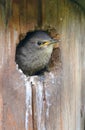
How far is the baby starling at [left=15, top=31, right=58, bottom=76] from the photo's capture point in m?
2.48

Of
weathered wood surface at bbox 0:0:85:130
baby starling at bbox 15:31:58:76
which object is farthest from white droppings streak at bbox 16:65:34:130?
baby starling at bbox 15:31:58:76

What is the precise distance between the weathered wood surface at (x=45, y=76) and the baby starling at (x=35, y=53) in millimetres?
72

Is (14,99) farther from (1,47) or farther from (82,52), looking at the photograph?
(82,52)

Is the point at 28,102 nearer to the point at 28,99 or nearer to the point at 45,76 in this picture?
the point at 28,99

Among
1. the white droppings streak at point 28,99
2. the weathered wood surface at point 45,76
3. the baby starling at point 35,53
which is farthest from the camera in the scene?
the baby starling at point 35,53

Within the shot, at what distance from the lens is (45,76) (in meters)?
2.45

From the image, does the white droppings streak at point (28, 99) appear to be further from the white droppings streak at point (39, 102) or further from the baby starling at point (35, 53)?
the baby starling at point (35, 53)

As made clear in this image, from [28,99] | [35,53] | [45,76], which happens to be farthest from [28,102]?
[35,53]

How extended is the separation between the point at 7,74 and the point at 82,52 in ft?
2.61

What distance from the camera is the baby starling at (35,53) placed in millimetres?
2482

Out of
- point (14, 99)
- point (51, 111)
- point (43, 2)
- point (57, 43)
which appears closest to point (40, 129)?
point (51, 111)

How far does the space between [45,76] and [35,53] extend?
6.7 inches

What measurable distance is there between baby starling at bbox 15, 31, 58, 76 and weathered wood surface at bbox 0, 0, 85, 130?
0.07 meters

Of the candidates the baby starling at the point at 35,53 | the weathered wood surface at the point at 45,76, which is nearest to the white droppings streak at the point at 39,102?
the weathered wood surface at the point at 45,76
